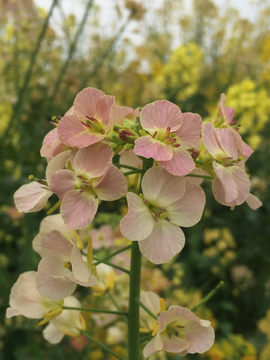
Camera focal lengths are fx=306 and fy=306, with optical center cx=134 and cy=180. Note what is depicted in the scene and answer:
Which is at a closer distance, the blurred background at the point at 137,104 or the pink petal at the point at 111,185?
the pink petal at the point at 111,185

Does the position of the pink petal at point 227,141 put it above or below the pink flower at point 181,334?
above

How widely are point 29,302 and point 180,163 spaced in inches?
12.6

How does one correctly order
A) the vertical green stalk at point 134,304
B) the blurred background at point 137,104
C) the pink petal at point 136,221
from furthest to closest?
1. the blurred background at point 137,104
2. the vertical green stalk at point 134,304
3. the pink petal at point 136,221

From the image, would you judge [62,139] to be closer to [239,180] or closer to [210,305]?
[239,180]

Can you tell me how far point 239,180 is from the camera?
0.43m

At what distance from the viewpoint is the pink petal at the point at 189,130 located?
41cm

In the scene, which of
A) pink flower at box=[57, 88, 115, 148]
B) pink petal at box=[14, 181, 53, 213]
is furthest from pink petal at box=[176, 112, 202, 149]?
pink petal at box=[14, 181, 53, 213]

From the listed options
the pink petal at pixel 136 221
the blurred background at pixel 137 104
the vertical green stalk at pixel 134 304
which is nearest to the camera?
the pink petal at pixel 136 221

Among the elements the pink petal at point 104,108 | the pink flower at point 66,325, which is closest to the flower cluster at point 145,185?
the pink petal at point 104,108

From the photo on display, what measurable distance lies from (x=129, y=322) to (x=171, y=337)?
10 centimetres

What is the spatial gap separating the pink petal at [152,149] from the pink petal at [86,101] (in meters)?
0.09

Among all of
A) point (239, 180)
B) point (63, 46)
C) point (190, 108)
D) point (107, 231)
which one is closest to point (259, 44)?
point (190, 108)

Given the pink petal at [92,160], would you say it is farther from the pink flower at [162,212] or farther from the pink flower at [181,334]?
the pink flower at [181,334]

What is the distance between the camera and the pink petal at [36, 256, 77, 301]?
42 centimetres
